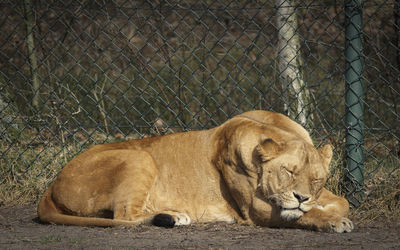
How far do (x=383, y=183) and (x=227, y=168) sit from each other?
1.30m

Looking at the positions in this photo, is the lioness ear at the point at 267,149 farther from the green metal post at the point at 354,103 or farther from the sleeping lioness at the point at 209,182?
the green metal post at the point at 354,103

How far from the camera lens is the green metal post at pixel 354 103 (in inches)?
176

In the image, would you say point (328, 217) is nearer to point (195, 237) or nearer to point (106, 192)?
point (195, 237)

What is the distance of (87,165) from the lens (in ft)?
14.2

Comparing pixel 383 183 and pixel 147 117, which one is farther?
pixel 147 117

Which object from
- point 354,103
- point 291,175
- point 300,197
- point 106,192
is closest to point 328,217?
point 300,197

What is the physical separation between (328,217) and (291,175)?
36 centimetres

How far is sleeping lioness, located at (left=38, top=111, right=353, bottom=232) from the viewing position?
3.84 metres

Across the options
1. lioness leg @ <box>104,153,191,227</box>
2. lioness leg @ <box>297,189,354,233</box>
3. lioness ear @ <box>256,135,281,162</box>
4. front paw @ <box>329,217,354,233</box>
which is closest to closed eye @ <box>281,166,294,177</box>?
lioness ear @ <box>256,135,281,162</box>

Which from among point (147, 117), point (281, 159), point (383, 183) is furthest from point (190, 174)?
point (147, 117)

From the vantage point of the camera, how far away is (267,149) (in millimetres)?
3865

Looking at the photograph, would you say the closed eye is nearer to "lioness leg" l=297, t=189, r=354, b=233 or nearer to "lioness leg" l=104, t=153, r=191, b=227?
"lioness leg" l=297, t=189, r=354, b=233

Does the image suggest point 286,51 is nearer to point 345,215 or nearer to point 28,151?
point 345,215

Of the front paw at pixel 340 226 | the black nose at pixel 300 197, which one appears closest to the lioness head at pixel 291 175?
the black nose at pixel 300 197
